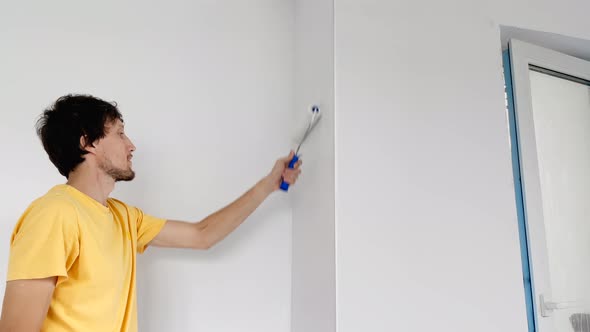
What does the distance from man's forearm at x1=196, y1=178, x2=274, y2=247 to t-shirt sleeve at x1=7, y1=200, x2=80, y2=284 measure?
452 mm

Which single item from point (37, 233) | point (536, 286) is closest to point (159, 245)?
point (37, 233)

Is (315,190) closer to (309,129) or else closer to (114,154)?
(309,129)

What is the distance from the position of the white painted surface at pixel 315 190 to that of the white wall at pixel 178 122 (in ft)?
0.35

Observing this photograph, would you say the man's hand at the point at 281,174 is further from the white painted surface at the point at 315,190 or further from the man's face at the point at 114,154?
the man's face at the point at 114,154

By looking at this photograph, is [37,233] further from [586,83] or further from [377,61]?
[586,83]

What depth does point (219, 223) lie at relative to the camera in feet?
4.73

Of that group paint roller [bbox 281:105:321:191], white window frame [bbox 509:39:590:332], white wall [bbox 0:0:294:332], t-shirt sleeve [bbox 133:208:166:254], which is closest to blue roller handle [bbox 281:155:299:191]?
paint roller [bbox 281:105:321:191]

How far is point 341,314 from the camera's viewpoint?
3.79 feet

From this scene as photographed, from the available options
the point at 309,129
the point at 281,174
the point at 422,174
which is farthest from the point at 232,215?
the point at 422,174

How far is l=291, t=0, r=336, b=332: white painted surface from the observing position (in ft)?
4.11

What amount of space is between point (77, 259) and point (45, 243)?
113 mm

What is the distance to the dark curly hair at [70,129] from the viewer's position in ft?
4.00

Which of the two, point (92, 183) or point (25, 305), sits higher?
point (92, 183)

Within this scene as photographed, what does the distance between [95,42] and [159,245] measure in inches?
30.0
